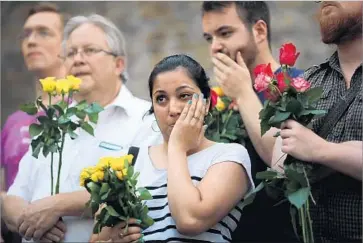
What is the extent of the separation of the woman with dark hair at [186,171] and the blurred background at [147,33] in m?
2.63

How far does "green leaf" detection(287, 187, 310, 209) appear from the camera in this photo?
2590 mm

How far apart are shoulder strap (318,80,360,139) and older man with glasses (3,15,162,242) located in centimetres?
81

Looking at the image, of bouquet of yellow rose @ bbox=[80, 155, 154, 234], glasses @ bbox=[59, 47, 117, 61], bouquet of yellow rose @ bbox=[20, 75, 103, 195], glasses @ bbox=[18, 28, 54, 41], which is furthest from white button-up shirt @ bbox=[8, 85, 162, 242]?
glasses @ bbox=[18, 28, 54, 41]

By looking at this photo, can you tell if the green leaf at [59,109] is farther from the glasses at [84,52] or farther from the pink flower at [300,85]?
the pink flower at [300,85]

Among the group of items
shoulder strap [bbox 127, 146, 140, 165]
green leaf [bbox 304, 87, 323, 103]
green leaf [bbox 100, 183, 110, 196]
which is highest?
green leaf [bbox 304, 87, 323, 103]

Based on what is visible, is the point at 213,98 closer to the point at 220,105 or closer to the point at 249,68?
the point at 220,105

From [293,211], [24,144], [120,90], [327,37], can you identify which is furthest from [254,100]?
[24,144]

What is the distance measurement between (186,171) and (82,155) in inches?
36.6

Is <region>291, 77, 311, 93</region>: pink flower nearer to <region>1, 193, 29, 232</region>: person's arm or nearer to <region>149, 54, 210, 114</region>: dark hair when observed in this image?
<region>149, 54, 210, 114</region>: dark hair

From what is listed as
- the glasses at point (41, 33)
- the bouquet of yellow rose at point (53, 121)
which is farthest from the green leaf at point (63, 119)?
the glasses at point (41, 33)

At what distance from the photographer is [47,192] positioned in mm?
3604

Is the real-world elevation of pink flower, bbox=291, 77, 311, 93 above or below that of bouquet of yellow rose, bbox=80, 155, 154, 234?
above

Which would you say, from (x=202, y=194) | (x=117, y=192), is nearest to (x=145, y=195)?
(x=117, y=192)

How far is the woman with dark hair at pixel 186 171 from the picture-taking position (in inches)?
112
